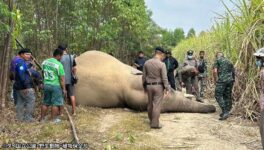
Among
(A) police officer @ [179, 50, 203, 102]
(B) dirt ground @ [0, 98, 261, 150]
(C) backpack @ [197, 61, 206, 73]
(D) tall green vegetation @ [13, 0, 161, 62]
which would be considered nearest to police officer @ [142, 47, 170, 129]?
(B) dirt ground @ [0, 98, 261, 150]

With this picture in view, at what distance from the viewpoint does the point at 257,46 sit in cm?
1088

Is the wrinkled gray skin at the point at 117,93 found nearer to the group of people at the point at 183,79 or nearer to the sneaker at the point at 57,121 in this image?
the group of people at the point at 183,79

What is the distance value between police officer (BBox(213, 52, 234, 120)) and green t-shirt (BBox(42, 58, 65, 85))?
11.8 ft

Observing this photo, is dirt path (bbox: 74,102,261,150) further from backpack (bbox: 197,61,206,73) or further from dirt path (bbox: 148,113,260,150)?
backpack (bbox: 197,61,206,73)

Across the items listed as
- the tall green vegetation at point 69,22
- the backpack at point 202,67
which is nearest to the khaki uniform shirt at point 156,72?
the backpack at point 202,67

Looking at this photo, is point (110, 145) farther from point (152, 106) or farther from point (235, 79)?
point (235, 79)

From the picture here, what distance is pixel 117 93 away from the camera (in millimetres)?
12383

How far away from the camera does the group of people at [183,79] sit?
9.90m

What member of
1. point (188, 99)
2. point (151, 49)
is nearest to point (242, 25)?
point (188, 99)

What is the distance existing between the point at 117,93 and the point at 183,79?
280 centimetres

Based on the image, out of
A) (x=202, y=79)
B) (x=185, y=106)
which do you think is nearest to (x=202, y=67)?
(x=202, y=79)

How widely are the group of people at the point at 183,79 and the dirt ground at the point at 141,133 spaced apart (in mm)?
381

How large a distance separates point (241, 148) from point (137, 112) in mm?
4219

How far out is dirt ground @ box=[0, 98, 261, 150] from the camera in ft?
27.1
